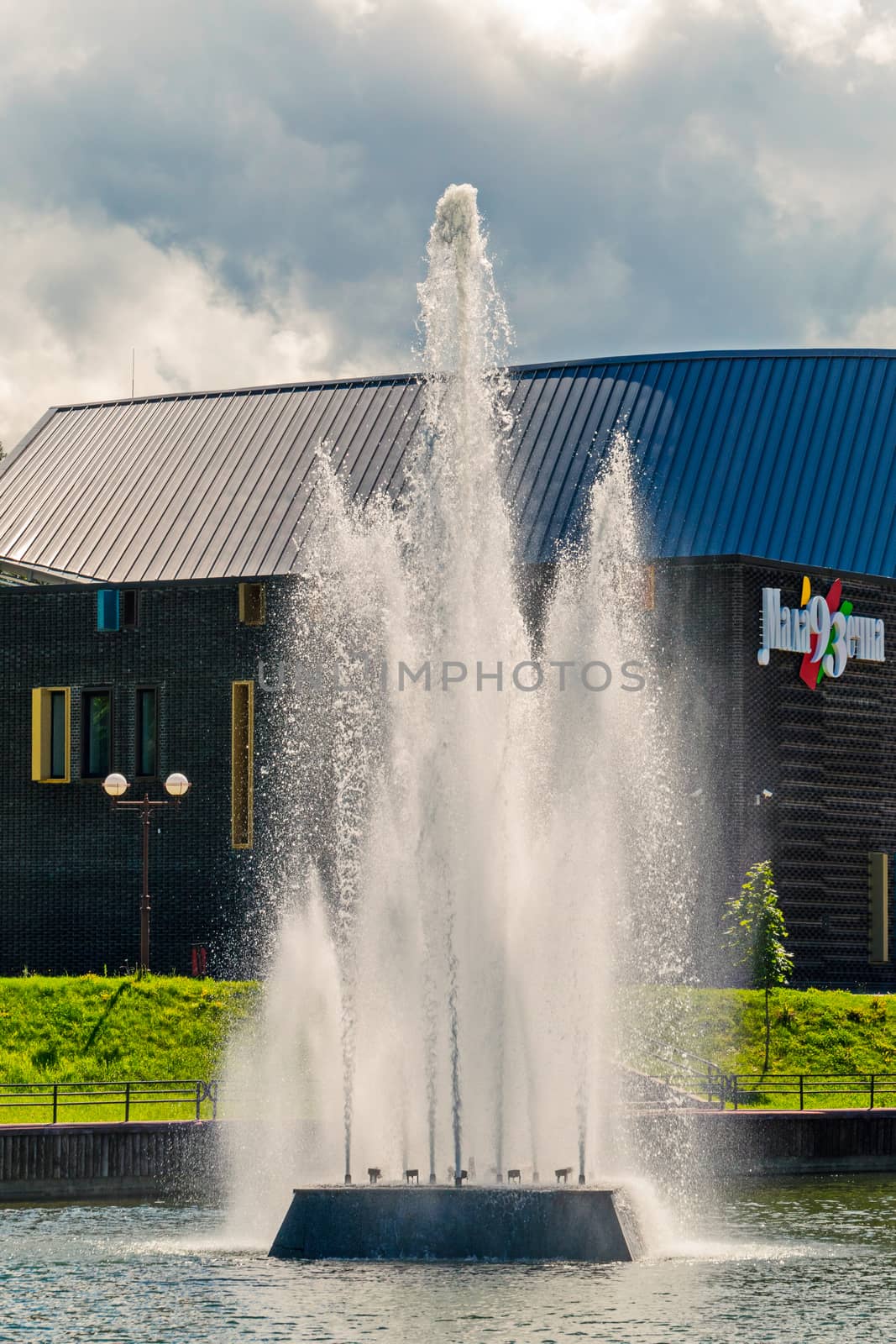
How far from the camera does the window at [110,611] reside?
151 feet

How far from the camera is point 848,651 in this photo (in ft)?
146

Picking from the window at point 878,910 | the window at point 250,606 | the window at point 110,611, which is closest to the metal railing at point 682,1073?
the window at point 878,910

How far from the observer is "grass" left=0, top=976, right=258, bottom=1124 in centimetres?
3272

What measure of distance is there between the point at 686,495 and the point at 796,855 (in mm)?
8574

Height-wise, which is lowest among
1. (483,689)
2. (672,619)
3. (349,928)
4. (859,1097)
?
(859,1097)

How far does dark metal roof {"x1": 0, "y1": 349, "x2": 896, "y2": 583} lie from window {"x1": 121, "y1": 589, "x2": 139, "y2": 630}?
1.91m

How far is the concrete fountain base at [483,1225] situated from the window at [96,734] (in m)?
26.9

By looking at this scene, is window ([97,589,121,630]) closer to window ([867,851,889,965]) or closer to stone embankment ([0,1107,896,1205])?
window ([867,851,889,965])

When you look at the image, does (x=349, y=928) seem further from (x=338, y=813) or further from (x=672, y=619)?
(x=672, y=619)

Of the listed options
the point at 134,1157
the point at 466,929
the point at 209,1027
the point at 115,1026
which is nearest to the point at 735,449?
the point at 209,1027

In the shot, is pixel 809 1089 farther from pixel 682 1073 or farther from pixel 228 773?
pixel 228 773

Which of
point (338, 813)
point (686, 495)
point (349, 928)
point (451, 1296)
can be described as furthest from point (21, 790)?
point (451, 1296)

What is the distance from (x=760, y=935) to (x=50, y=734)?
690 inches

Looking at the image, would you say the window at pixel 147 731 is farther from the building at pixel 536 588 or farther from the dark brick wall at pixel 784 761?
the dark brick wall at pixel 784 761
